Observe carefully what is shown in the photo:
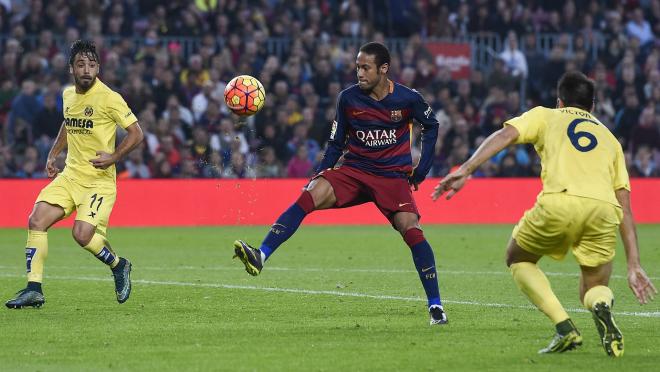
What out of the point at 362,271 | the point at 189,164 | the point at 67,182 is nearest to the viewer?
the point at 67,182

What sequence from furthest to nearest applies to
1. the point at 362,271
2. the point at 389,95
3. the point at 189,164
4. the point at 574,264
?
1. the point at 189,164
2. the point at 574,264
3. the point at 362,271
4. the point at 389,95

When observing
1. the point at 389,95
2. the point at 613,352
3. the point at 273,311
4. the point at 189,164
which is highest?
the point at 389,95

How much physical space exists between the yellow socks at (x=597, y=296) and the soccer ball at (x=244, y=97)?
6.40 meters

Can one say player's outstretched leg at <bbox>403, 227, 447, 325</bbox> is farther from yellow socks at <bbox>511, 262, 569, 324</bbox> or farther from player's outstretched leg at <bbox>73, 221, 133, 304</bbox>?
player's outstretched leg at <bbox>73, 221, 133, 304</bbox>

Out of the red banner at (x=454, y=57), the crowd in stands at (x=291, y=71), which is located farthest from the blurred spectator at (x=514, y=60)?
the red banner at (x=454, y=57)

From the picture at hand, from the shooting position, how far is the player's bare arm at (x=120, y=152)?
10.3m

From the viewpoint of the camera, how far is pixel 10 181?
66.3 ft

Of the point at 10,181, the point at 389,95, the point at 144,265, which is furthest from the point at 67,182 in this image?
the point at 10,181

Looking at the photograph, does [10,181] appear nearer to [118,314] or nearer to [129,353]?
[118,314]

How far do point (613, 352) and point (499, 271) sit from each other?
22.0 ft

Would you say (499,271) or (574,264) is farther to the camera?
(574,264)

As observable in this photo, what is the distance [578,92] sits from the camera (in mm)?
7676

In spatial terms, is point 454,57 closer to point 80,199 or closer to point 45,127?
point 45,127

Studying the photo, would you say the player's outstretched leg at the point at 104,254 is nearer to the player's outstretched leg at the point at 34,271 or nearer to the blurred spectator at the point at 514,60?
the player's outstretched leg at the point at 34,271
